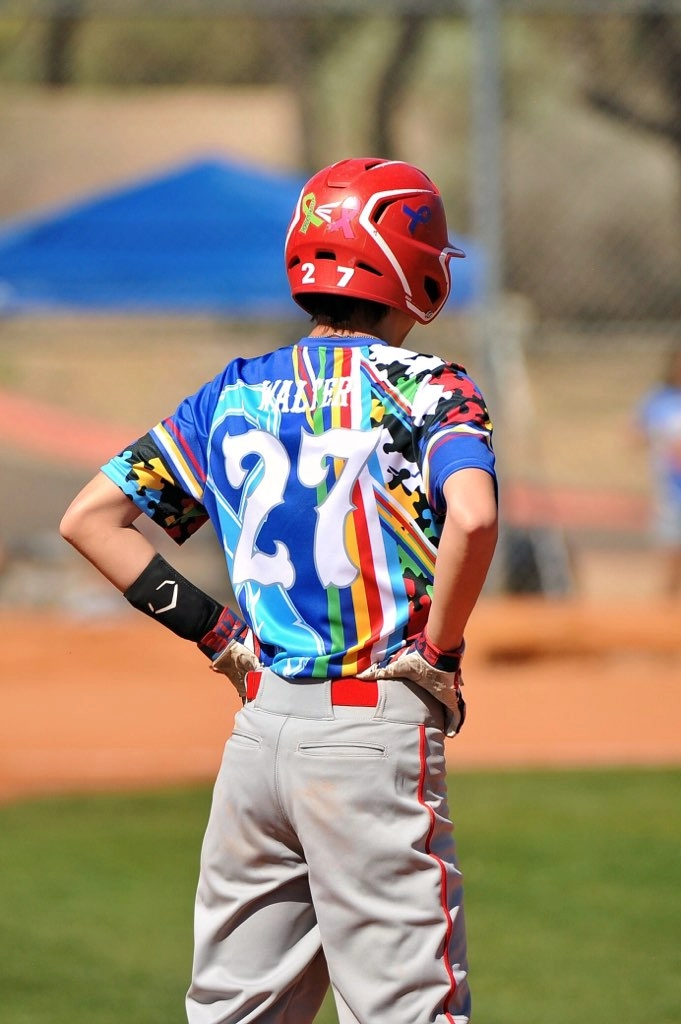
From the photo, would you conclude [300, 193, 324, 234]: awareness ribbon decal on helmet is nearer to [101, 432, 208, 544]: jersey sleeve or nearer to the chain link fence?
[101, 432, 208, 544]: jersey sleeve

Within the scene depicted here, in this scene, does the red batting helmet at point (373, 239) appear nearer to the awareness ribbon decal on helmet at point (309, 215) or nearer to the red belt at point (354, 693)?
the awareness ribbon decal on helmet at point (309, 215)

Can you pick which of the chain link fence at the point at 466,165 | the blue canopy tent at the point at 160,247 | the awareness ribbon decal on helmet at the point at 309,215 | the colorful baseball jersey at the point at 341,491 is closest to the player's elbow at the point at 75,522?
the colorful baseball jersey at the point at 341,491

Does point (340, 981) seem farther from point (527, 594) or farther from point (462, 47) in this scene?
point (462, 47)

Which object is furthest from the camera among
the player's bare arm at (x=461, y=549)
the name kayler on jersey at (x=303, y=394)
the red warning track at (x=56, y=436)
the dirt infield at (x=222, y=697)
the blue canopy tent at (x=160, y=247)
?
the red warning track at (x=56, y=436)

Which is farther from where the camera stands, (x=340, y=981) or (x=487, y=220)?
(x=487, y=220)

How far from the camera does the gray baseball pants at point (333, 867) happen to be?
2.73 metres

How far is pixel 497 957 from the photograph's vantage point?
4969mm

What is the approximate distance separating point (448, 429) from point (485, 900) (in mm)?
3280

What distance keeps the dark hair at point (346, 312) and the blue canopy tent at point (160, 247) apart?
861 centimetres

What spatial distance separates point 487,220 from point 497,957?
7.12 meters

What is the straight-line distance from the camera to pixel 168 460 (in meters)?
3.05

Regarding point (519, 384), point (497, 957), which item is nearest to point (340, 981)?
point (497, 957)

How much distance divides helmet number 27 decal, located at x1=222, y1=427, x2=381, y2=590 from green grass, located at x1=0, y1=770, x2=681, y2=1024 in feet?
6.66

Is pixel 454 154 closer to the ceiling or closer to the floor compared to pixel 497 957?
closer to the ceiling
